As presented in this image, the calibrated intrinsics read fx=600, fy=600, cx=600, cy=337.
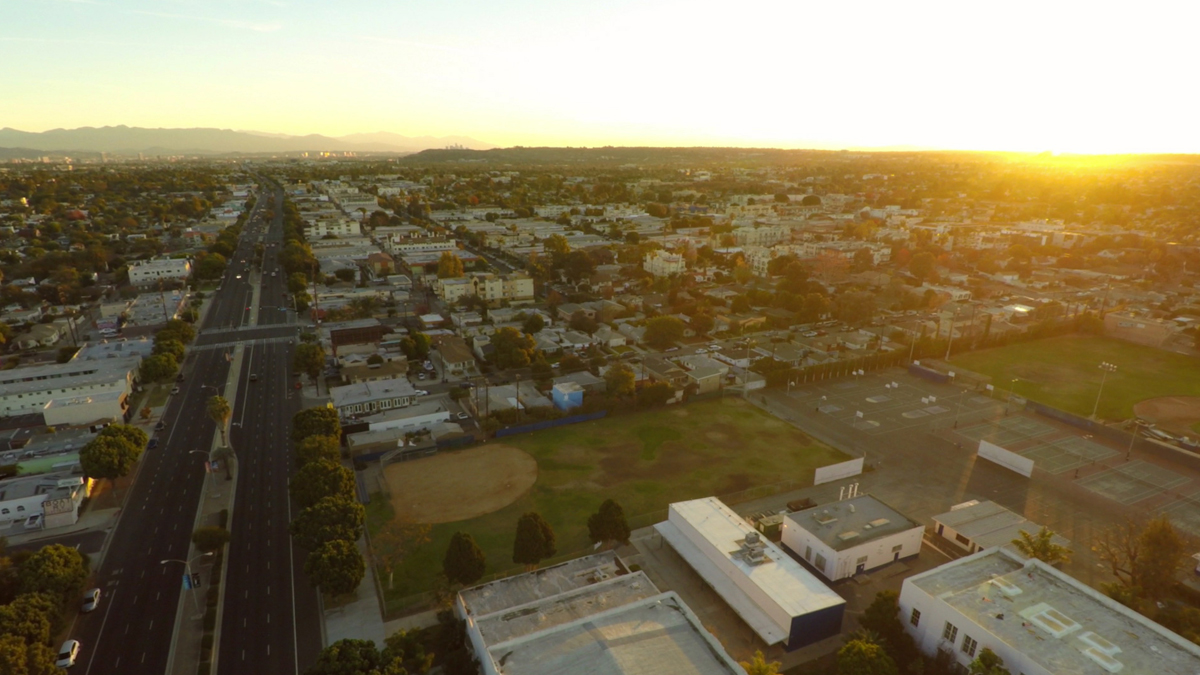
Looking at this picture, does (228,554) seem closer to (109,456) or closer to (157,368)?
(109,456)

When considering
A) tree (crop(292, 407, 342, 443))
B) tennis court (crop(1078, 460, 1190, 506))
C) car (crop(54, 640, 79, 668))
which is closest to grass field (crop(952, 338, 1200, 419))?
tennis court (crop(1078, 460, 1190, 506))

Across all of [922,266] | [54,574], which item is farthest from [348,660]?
[922,266]

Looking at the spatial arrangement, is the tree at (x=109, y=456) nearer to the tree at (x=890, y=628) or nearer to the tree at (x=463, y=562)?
the tree at (x=463, y=562)

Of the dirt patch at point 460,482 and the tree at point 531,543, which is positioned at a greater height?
the tree at point 531,543

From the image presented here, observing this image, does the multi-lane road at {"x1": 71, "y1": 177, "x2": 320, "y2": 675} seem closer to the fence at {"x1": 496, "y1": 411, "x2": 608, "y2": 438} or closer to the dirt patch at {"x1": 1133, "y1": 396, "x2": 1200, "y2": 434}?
the fence at {"x1": 496, "y1": 411, "x2": 608, "y2": 438}

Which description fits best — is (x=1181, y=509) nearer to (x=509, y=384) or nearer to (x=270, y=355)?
(x=509, y=384)

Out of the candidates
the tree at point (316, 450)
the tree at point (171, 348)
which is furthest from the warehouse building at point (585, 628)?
the tree at point (171, 348)
